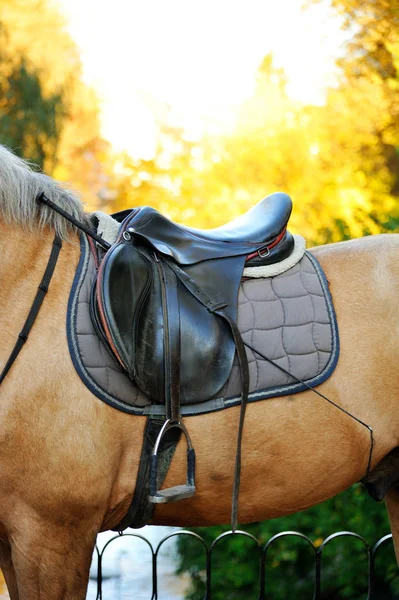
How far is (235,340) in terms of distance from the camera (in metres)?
2.10

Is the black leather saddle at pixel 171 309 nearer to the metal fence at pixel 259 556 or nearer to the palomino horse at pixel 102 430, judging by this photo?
the palomino horse at pixel 102 430

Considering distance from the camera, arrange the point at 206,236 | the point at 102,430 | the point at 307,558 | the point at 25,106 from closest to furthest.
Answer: the point at 102,430 → the point at 206,236 → the point at 307,558 → the point at 25,106

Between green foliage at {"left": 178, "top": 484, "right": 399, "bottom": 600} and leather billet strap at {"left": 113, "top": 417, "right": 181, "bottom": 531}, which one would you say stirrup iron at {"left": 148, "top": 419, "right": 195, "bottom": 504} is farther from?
green foliage at {"left": 178, "top": 484, "right": 399, "bottom": 600}

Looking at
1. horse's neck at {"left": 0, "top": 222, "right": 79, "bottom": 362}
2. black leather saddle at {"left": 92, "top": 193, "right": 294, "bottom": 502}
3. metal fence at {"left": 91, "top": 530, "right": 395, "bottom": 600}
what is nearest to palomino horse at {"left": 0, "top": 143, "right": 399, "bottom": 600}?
horse's neck at {"left": 0, "top": 222, "right": 79, "bottom": 362}

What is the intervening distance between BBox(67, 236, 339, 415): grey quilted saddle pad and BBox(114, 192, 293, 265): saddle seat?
12 cm

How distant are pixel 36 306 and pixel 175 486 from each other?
689 mm

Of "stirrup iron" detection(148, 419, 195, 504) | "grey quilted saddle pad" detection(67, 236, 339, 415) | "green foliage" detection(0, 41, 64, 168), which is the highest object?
"green foliage" detection(0, 41, 64, 168)

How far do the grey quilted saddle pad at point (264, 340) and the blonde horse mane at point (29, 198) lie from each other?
0.36 feet

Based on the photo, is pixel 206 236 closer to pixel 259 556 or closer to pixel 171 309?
pixel 171 309

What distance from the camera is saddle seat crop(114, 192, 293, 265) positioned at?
2.19 meters

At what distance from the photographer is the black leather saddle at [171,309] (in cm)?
202

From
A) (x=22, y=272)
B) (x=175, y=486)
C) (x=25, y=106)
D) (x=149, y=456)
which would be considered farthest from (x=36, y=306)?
(x=25, y=106)

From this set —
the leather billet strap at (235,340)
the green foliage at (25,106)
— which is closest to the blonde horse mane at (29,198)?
the leather billet strap at (235,340)

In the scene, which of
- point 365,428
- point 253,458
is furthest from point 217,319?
point 365,428
